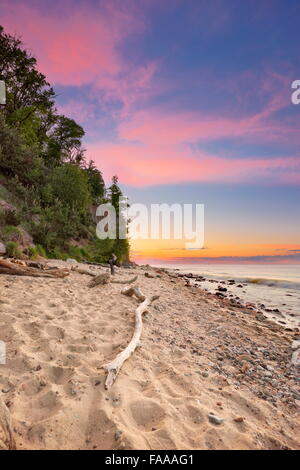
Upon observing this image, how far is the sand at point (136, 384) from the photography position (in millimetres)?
2627

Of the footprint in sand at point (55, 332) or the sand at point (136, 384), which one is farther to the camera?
the footprint in sand at point (55, 332)

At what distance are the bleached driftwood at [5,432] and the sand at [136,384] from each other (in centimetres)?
13

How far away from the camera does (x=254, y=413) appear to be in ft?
11.1

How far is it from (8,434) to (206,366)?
3.19 metres

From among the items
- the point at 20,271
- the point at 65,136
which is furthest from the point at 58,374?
the point at 65,136

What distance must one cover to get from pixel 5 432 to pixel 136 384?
5.52 feet

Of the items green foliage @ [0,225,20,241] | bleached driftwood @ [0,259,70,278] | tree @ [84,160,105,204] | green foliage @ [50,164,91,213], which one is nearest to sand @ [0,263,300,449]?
bleached driftwood @ [0,259,70,278]

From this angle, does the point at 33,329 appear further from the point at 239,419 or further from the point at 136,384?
the point at 239,419

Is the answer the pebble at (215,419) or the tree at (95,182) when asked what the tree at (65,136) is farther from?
the pebble at (215,419)

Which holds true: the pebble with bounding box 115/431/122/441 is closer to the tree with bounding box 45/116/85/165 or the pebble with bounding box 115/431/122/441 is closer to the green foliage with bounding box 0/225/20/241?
the green foliage with bounding box 0/225/20/241

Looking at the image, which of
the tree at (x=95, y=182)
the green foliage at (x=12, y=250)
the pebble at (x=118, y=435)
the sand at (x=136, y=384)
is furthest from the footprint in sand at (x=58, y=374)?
the tree at (x=95, y=182)

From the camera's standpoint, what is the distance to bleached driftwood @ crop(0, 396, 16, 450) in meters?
2.19

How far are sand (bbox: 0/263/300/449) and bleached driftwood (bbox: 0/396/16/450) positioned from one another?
0.13 m
